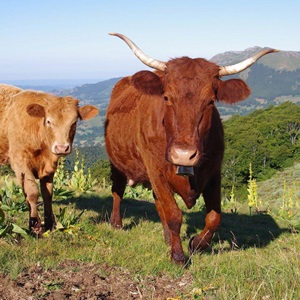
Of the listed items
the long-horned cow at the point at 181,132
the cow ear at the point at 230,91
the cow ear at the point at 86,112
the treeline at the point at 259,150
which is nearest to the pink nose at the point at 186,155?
the long-horned cow at the point at 181,132

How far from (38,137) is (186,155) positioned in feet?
10.3

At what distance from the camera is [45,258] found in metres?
4.81

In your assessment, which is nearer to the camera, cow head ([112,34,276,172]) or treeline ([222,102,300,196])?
cow head ([112,34,276,172])

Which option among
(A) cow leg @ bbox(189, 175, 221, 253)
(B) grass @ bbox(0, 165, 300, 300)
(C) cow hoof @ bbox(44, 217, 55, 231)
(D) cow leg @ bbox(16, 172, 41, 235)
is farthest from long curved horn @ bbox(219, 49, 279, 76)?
(C) cow hoof @ bbox(44, 217, 55, 231)

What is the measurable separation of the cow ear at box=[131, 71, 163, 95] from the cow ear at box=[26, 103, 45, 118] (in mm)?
1973

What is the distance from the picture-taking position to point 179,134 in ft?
15.5

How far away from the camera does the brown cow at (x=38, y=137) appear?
21.5 feet

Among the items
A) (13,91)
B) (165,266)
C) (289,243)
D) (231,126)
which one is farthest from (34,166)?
(231,126)

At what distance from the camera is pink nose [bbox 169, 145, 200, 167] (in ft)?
14.8

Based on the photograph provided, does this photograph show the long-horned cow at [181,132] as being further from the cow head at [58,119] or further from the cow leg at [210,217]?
the cow head at [58,119]

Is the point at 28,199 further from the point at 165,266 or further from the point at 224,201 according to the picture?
the point at 224,201

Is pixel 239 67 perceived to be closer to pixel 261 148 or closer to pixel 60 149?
pixel 60 149

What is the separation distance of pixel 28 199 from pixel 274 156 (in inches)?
2776

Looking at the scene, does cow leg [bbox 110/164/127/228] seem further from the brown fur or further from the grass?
the brown fur
